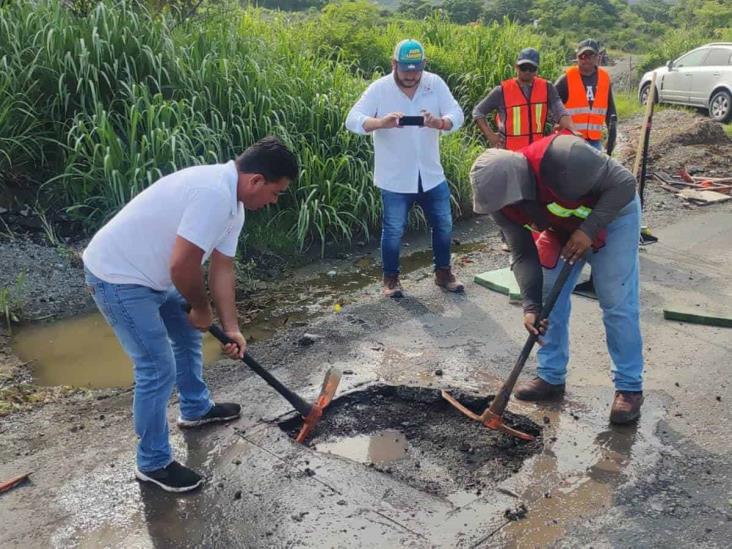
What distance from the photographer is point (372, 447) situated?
3824 millimetres

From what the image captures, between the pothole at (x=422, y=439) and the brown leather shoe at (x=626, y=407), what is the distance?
414mm

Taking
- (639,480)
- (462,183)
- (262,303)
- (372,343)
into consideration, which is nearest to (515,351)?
(372,343)

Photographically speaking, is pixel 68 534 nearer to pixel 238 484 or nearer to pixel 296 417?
Result: pixel 238 484

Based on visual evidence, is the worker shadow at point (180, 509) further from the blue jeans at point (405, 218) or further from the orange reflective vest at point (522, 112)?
the orange reflective vest at point (522, 112)

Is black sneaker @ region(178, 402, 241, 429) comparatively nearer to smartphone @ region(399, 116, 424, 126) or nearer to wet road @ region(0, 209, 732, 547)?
wet road @ region(0, 209, 732, 547)

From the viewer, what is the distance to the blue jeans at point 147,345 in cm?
309

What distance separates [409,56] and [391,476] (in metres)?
3.14

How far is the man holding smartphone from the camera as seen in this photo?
17.8 ft

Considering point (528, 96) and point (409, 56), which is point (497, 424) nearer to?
point (409, 56)

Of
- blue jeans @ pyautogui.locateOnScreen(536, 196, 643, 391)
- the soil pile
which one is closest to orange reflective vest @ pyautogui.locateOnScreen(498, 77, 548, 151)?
blue jeans @ pyautogui.locateOnScreen(536, 196, 643, 391)

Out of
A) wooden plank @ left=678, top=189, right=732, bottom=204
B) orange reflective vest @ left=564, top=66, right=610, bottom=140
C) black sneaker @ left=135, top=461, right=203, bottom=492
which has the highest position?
orange reflective vest @ left=564, top=66, right=610, bottom=140

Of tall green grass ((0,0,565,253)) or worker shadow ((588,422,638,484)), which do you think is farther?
tall green grass ((0,0,565,253))

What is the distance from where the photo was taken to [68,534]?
3078mm

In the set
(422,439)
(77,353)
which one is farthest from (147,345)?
(77,353)
